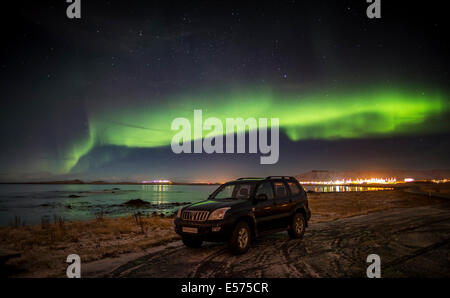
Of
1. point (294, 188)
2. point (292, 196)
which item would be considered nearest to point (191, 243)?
point (292, 196)

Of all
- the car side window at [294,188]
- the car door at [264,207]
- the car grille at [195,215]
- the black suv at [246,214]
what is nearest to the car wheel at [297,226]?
the black suv at [246,214]

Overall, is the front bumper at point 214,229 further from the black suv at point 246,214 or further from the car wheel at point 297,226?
the car wheel at point 297,226

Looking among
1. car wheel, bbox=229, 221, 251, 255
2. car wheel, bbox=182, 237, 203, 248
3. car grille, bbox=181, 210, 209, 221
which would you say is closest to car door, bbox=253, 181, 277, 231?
car wheel, bbox=229, 221, 251, 255

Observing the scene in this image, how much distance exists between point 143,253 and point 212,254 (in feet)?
6.56

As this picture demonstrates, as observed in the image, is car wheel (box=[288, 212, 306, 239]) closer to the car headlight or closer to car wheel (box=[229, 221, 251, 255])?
car wheel (box=[229, 221, 251, 255])

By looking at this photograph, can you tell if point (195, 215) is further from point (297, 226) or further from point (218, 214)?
point (297, 226)

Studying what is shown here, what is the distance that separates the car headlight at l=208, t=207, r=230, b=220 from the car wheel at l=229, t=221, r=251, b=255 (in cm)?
52

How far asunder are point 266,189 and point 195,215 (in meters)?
2.61

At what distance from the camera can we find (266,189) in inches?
372

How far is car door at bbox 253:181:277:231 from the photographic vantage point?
851cm
